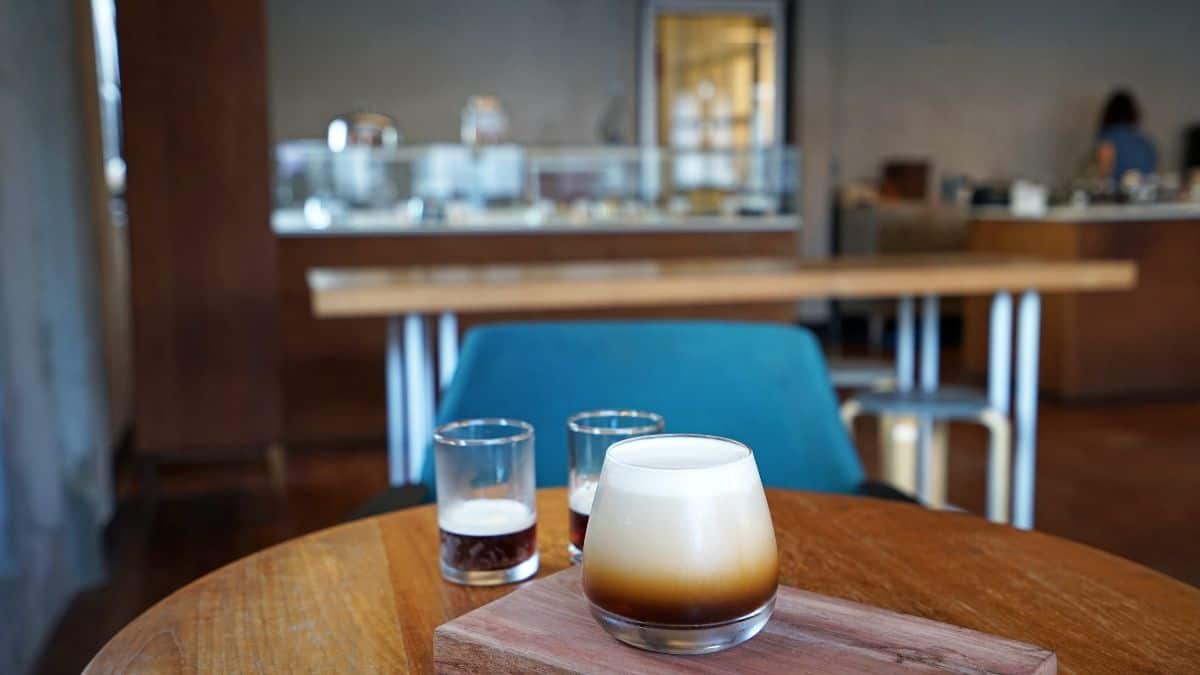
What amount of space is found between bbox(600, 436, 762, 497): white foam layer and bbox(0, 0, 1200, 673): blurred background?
1.88 m

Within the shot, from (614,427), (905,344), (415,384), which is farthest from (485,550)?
(905,344)

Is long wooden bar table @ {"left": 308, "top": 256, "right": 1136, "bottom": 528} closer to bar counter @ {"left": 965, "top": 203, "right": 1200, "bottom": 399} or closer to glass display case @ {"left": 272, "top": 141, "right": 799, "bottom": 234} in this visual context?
glass display case @ {"left": 272, "top": 141, "right": 799, "bottom": 234}

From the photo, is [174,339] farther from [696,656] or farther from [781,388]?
[696,656]

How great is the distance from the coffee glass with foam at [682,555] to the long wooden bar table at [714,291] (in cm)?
189

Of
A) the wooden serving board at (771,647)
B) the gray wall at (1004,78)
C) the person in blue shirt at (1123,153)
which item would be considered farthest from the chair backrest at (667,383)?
the gray wall at (1004,78)

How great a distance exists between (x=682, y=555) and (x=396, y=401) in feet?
9.58

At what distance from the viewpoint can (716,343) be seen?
5.29ft

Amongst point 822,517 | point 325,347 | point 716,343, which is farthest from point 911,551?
point 325,347

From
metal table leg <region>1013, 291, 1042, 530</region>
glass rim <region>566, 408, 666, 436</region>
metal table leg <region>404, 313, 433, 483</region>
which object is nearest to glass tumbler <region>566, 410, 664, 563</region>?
glass rim <region>566, 408, 666, 436</region>

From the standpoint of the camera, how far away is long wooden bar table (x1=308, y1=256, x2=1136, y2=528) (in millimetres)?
2506

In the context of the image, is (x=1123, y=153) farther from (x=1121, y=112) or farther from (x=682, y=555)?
(x=682, y=555)

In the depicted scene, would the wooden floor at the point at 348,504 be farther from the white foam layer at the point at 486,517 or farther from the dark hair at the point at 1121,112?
the dark hair at the point at 1121,112

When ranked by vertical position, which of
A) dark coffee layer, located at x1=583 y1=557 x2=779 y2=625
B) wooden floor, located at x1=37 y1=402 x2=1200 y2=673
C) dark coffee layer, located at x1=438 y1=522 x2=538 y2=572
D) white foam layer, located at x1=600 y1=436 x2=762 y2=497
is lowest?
wooden floor, located at x1=37 y1=402 x2=1200 y2=673

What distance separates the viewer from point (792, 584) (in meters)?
0.83
